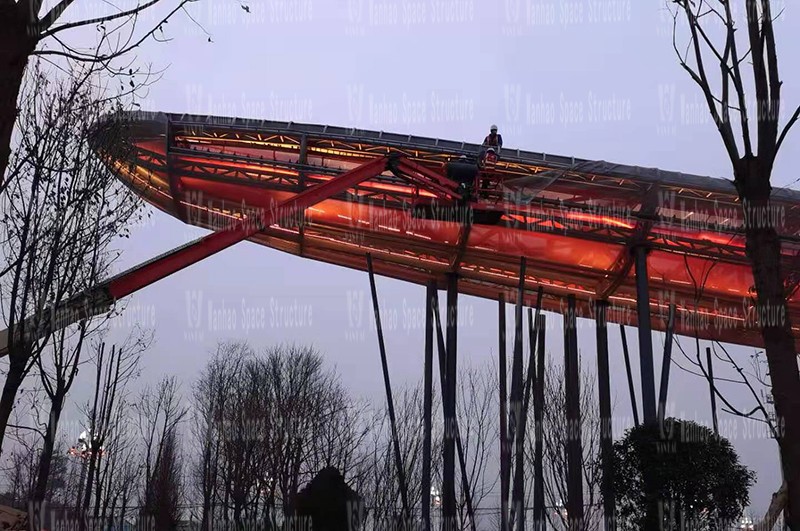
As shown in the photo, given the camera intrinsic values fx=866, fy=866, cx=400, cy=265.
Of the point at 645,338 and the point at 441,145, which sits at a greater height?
the point at 441,145

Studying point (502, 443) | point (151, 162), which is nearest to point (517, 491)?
point (502, 443)

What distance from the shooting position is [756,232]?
5.25 m

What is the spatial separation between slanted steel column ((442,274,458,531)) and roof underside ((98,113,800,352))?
1.50 meters

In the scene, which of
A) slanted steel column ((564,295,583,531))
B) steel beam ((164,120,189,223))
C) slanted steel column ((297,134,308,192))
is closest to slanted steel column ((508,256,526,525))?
slanted steel column ((564,295,583,531))

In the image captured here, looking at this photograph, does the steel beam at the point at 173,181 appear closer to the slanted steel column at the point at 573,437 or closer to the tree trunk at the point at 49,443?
the tree trunk at the point at 49,443

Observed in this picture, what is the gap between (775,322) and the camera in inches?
198

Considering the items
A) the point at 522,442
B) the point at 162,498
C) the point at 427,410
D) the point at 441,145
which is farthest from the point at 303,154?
the point at 162,498

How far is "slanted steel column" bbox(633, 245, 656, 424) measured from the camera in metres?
19.7

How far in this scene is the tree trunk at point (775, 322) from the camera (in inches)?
184

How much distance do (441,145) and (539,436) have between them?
7.88 meters

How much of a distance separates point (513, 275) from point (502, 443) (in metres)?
4.58

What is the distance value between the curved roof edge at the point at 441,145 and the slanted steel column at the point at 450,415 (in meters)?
5.06

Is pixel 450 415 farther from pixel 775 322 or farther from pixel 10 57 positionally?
pixel 10 57

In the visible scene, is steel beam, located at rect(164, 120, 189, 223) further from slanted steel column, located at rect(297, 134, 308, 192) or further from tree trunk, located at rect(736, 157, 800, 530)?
tree trunk, located at rect(736, 157, 800, 530)
